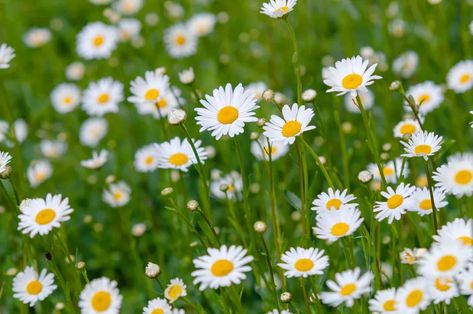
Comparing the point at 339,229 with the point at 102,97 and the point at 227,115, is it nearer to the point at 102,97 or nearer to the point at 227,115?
the point at 227,115

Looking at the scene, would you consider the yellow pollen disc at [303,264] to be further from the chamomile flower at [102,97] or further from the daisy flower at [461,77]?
the chamomile flower at [102,97]

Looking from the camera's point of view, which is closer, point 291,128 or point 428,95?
point 291,128

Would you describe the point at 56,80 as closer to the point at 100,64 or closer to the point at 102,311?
the point at 100,64

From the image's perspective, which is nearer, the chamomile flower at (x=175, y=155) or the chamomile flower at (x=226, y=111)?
the chamomile flower at (x=226, y=111)

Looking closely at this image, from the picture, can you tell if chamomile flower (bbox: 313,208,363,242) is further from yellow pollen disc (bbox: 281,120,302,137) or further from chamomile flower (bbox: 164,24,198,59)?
chamomile flower (bbox: 164,24,198,59)

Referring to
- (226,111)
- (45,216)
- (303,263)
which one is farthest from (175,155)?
(303,263)

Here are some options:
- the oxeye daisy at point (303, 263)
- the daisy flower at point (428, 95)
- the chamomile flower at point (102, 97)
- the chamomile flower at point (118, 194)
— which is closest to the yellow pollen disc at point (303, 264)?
the oxeye daisy at point (303, 263)

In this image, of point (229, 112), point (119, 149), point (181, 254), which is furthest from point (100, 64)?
point (229, 112)
